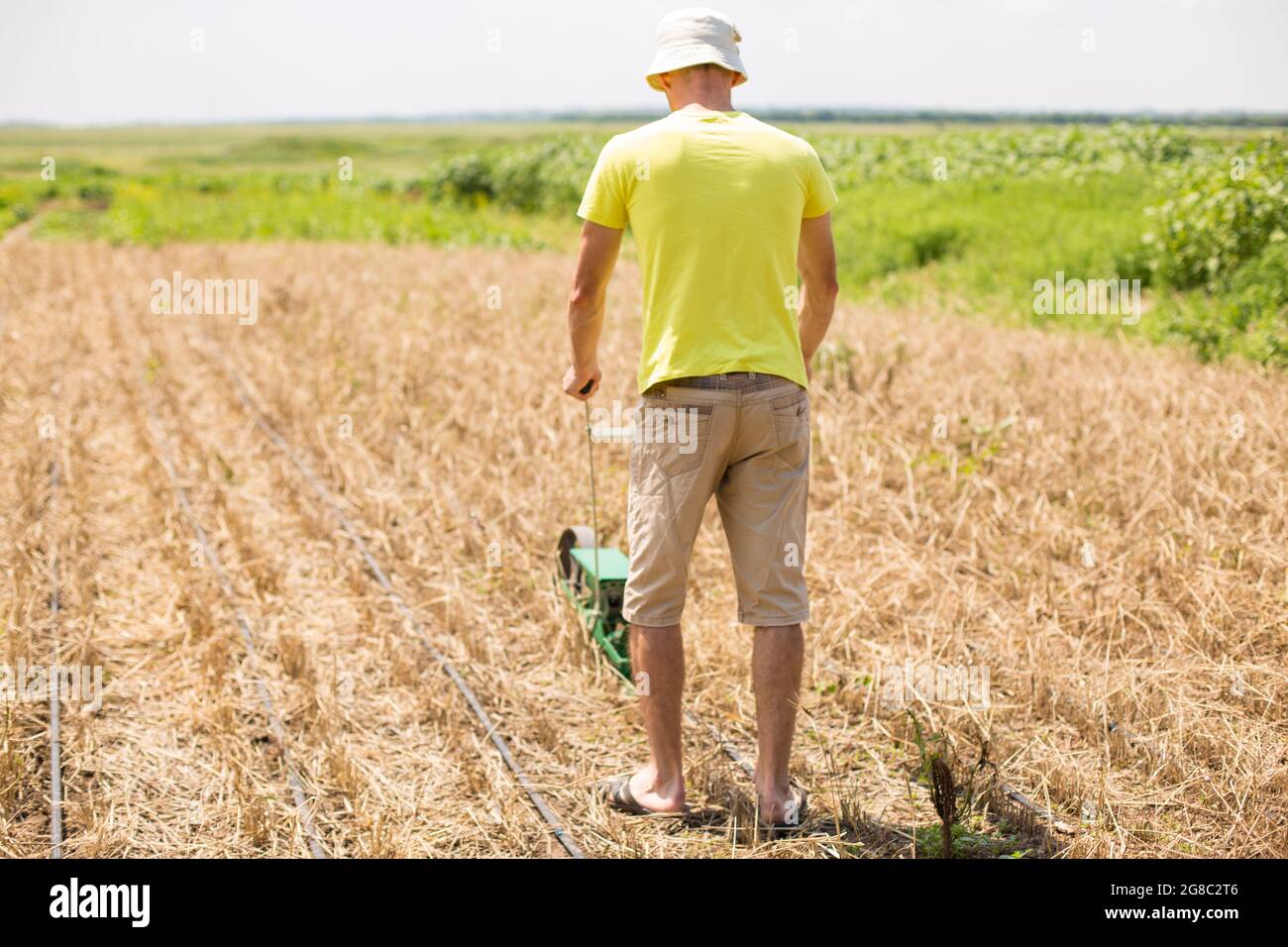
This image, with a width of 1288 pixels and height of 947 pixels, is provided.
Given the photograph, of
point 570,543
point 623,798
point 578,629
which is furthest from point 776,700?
point 570,543

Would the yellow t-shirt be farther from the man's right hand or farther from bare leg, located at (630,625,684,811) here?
bare leg, located at (630,625,684,811)

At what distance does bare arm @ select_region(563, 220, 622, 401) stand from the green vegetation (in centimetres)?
578

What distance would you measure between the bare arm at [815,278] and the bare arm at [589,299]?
0.58m

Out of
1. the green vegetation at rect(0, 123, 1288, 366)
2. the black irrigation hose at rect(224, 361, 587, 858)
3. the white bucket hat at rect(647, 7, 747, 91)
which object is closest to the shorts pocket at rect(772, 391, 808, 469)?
the white bucket hat at rect(647, 7, 747, 91)

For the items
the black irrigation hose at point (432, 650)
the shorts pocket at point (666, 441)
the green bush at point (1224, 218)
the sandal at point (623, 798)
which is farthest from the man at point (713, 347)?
the green bush at point (1224, 218)

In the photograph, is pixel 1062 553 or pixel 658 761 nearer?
pixel 658 761

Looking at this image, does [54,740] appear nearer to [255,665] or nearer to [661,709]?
[255,665]

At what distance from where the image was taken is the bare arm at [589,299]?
3.24 meters

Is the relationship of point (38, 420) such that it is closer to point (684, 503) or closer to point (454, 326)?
point (454, 326)

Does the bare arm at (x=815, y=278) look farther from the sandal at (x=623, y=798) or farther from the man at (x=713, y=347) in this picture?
the sandal at (x=623, y=798)

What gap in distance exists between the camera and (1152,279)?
1164cm

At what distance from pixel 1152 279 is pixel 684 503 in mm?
9964

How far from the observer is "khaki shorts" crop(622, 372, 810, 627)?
3.21m
